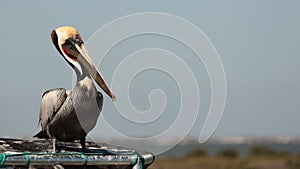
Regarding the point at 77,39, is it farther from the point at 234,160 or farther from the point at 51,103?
the point at 234,160

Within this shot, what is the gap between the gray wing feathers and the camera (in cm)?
557

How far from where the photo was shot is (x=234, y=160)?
1241 inches

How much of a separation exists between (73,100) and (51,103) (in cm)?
23

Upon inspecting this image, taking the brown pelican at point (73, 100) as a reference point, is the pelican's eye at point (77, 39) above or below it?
above

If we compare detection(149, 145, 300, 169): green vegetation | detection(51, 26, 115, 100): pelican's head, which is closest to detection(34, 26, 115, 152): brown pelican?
detection(51, 26, 115, 100): pelican's head

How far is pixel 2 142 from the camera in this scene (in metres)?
5.36

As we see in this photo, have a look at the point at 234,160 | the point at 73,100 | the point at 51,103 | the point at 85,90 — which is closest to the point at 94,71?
the point at 85,90

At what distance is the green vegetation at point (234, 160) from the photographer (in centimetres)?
2728

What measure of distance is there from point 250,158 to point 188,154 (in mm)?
3573

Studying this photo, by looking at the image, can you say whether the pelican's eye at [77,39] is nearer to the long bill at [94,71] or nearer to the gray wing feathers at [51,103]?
the long bill at [94,71]

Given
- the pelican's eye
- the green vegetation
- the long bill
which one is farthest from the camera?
the green vegetation

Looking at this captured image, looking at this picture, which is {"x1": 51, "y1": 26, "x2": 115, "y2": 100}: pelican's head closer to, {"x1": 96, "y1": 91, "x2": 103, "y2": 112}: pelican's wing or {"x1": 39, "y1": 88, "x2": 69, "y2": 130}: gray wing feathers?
{"x1": 96, "y1": 91, "x2": 103, "y2": 112}: pelican's wing

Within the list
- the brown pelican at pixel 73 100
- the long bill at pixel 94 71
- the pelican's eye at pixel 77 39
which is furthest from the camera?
the pelican's eye at pixel 77 39

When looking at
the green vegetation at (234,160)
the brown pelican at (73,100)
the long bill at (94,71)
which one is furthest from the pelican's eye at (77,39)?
the green vegetation at (234,160)
